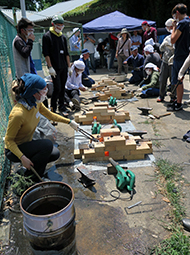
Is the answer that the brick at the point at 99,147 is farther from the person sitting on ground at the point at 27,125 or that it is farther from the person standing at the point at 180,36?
the person standing at the point at 180,36

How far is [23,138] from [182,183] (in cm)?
210

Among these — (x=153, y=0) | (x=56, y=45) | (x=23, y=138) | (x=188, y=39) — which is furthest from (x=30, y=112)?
(x=153, y=0)

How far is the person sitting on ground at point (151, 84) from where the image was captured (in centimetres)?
629

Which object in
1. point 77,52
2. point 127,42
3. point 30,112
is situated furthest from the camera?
point 77,52

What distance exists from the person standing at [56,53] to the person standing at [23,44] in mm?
901

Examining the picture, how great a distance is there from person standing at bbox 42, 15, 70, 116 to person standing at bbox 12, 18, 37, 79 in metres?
0.90

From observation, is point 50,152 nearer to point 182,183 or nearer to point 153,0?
point 182,183

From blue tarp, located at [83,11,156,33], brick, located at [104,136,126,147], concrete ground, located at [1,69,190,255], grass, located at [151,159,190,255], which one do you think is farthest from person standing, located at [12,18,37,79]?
blue tarp, located at [83,11,156,33]

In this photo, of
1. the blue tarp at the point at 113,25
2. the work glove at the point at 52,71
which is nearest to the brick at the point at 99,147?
the work glove at the point at 52,71

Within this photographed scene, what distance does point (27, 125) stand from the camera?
254cm

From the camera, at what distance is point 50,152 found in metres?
2.76

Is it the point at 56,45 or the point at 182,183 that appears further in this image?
the point at 56,45

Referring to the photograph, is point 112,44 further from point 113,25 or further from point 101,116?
point 101,116

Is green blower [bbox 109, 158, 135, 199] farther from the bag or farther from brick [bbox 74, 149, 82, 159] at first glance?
the bag
